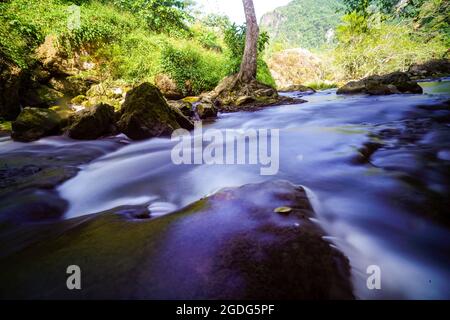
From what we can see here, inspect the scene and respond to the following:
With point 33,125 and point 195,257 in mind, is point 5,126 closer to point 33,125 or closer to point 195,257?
point 33,125

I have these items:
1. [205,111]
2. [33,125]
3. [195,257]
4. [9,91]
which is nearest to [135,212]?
[195,257]

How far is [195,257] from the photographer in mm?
1275

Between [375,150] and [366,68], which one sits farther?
[366,68]

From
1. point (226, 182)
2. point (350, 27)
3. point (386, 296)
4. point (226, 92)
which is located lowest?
point (386, 296)

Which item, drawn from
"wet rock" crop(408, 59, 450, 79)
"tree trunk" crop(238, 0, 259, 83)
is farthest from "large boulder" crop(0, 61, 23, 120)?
"wet rock" crop(408, 59, 450, 79)

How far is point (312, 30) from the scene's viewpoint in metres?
86.2

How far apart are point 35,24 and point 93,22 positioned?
238 cm

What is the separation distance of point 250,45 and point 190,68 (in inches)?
145

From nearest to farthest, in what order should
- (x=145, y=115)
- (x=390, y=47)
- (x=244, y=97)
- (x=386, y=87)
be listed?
(x=145, y=115)
(x=244, y=97)
(x=386, y=87)
(x=390, y=47)

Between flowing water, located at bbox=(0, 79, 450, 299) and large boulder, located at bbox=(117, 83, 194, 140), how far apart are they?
28 centimetres

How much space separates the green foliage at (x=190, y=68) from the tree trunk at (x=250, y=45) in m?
3.03
